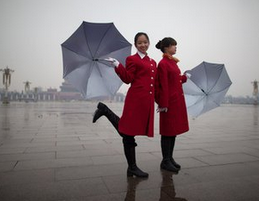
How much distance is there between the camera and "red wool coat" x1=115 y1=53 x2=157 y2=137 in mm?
3361

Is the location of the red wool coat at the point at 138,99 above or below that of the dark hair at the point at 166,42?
below

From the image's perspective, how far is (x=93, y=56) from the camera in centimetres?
A: 383

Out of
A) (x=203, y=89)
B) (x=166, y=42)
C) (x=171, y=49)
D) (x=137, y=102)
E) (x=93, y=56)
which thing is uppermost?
(x=166, y=42)

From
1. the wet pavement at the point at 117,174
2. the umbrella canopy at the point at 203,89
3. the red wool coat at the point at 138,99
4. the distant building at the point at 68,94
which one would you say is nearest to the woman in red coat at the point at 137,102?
the red wool coat at the point at 138,99

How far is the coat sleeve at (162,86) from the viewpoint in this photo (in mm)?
3605

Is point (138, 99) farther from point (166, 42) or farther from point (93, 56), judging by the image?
point (166, 42)

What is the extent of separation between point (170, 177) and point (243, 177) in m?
1.01

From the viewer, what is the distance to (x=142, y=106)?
3383mm

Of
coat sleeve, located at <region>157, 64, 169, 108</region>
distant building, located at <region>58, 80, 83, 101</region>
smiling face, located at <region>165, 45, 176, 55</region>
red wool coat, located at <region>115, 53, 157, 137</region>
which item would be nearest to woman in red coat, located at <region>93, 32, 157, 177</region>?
red wool coat, located at <region>115, 53, 157, 137</region>

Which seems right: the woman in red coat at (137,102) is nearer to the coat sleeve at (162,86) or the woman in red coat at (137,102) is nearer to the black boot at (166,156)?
the coat sleeve at (162,86)

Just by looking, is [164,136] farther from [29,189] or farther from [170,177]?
[29,189]

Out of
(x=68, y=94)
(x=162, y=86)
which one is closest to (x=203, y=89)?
(x=162, y=86)

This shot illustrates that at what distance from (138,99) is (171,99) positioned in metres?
0.70

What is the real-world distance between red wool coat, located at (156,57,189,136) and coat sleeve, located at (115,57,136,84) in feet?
1.72
